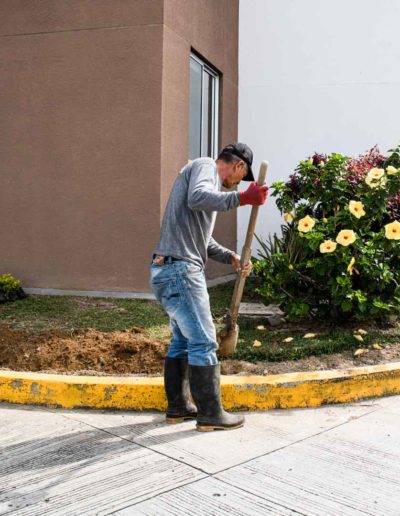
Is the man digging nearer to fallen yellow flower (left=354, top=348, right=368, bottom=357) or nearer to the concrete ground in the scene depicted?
the concrete ground

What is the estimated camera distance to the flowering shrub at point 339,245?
5688 mm

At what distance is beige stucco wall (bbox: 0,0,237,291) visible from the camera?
780 centimetres

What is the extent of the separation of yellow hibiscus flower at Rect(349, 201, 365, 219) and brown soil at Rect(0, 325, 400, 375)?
1.17m

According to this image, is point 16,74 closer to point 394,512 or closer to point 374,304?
point 374,304

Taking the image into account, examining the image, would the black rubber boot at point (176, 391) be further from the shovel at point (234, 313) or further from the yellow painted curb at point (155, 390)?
the shovel at point (234, 313)

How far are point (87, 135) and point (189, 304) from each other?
4.66 metres

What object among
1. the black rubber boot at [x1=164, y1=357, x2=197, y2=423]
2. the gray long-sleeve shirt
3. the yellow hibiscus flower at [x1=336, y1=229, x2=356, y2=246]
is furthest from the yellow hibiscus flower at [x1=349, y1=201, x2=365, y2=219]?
the black rubber boot at [x1=164, y1=357, x2=197, y2=423]

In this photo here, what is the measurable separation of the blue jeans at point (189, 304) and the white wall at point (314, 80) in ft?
20.9

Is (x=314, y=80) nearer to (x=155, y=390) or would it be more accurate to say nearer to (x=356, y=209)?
(x=356, y=209)

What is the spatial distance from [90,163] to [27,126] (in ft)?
3.30

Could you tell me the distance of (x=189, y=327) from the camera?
388 cm

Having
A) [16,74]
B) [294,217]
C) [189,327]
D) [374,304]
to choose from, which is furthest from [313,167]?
[16,74]

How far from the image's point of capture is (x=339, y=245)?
18.7 ft

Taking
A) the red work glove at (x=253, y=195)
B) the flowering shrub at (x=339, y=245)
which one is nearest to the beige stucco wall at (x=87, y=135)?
the flowering shrub at (x=339, y=245)
